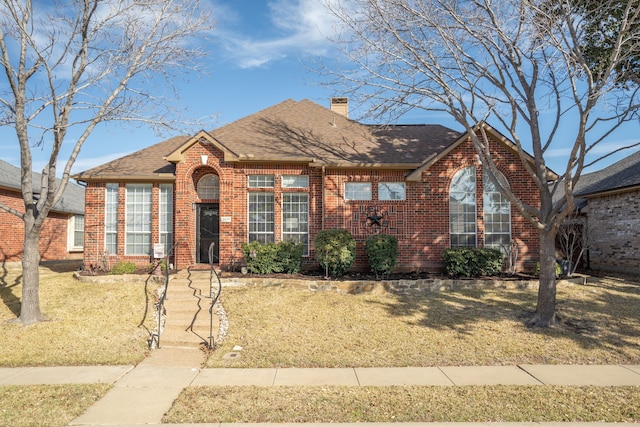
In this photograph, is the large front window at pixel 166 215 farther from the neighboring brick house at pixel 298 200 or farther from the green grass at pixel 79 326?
the green grass at pixel 79 326

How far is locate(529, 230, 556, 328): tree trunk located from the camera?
29.8 ft

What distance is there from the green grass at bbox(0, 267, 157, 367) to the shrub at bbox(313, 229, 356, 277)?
474 cm

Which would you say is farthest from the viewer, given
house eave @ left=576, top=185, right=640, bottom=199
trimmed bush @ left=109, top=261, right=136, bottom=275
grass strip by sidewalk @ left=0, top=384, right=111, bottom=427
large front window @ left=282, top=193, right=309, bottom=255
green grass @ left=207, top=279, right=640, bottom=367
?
house eave @ left=576, top=185, right=640, bottom=199

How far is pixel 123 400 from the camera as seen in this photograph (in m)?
5.59

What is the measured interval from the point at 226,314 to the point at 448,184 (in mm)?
8327

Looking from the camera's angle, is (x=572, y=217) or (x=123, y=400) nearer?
(x=123, y=400)

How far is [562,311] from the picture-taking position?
9930 mm

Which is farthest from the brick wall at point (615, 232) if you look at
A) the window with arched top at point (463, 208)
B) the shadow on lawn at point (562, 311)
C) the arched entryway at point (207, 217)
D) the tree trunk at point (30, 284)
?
the tree trunk at point (30, 284)

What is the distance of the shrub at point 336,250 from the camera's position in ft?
40.3

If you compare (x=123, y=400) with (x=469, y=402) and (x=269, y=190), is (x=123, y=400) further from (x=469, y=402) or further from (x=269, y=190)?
(x=269, y=190)

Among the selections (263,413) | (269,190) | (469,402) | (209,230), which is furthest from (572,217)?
(263,413)

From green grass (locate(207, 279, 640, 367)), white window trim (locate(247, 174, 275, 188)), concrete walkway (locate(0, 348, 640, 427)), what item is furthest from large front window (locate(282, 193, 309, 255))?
concrete walkway (locate(0, 348, 640, 427))

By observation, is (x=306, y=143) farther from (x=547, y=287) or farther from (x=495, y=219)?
(x=547, y=287)

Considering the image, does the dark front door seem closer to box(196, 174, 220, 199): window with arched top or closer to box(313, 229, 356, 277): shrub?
box(196, 174, 220, 199): window with arched top
